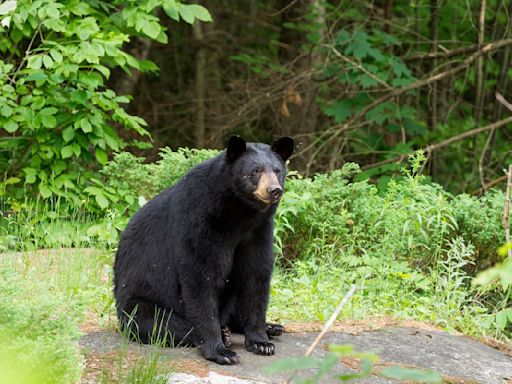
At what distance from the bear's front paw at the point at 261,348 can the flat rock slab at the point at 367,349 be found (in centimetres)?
3

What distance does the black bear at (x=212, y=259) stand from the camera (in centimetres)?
488

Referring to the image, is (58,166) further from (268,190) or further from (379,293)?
(268,190)

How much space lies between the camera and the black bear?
4875mm

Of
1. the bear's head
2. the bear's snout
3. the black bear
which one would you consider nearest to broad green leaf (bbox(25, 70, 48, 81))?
the black bear

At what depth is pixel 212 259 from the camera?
16.0 ft

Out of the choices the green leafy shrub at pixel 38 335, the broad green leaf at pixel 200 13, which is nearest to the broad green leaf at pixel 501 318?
the green leafy shrub at pixel 38 335

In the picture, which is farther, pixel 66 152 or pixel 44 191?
pixel 66 152

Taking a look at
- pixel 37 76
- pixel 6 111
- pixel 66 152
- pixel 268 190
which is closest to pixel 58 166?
pixel 66 152

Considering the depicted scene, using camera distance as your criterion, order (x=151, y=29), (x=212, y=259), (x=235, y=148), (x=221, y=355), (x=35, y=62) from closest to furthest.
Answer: (x=221, y=355) < (x=212, y=259) < (x=235, y=148) < (x=35, y=62) < (x=151, y=29)

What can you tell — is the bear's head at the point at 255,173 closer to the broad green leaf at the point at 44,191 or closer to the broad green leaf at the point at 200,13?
the broad green leaf at the point at 200,13

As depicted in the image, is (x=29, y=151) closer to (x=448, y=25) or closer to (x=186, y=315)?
(x=186, y=315)

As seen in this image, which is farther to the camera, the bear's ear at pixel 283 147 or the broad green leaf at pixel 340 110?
the broad green leaf at pixel 340 110

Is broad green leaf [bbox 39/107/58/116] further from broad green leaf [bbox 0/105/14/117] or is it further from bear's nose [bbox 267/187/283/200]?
bear's nose [bbox 267/187/283/200]

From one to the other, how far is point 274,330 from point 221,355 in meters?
0.64
